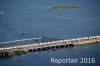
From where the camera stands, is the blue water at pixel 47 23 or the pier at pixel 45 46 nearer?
the blue water at pixel 47 23

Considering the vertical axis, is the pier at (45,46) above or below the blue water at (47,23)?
below

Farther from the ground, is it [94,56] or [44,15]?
[44,15]

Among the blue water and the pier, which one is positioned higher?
the blue water

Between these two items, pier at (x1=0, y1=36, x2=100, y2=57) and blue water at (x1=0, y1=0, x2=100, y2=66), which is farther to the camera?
pier at (x1=0, y1=36, x2=100, y2=57)

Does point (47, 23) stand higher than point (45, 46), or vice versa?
point (47, 23)

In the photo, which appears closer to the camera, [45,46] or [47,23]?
[45,46]

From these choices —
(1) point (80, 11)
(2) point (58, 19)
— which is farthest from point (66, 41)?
(1) point (80, 11)

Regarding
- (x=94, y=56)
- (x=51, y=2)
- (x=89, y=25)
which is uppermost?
(x=51, y=2)

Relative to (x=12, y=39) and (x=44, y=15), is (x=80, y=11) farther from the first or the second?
(x=12, y=39)
